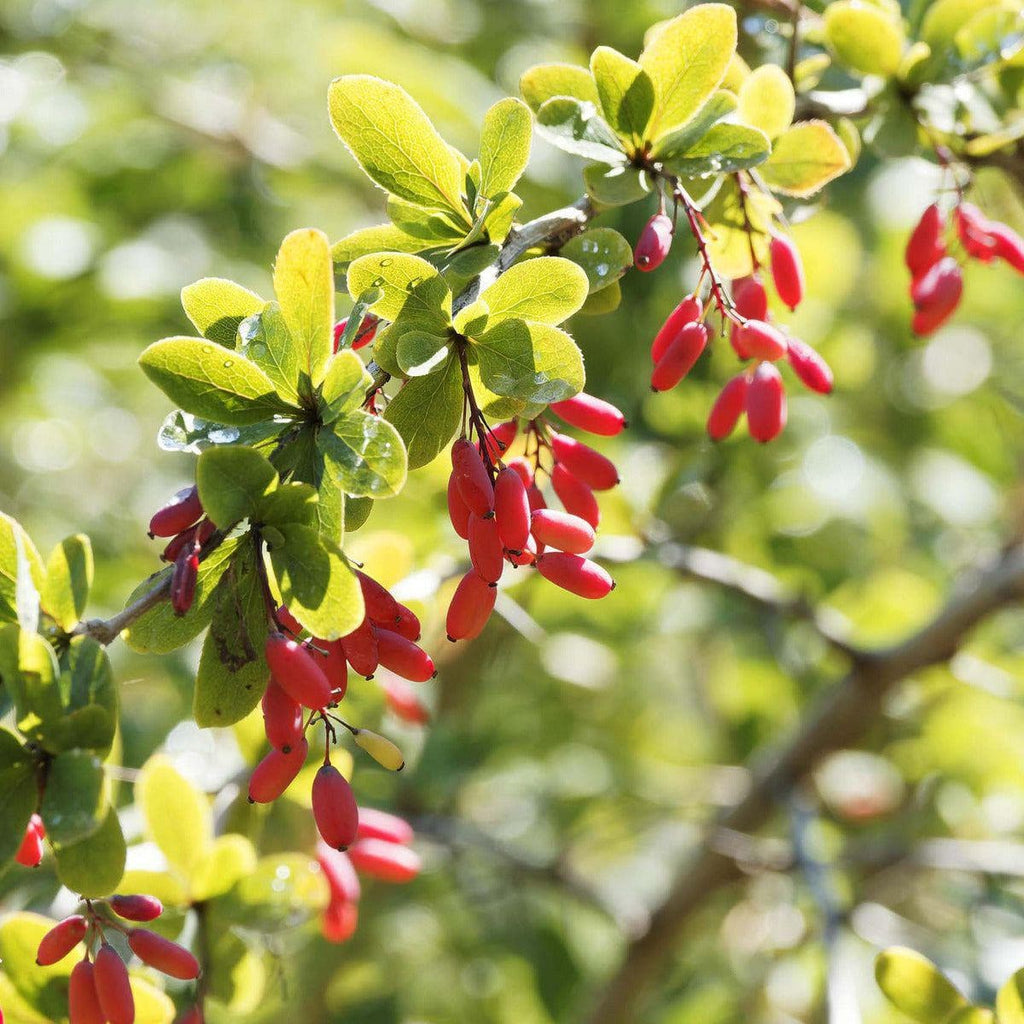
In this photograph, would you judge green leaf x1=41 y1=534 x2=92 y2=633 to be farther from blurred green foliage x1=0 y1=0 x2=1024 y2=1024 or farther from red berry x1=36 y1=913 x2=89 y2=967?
blurred green foliage x1=0 y1=0 x2=1024 y2=1024

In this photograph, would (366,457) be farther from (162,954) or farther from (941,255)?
(941,255)

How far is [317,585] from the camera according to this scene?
0.66 metres

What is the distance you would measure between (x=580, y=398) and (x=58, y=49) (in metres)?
2.27

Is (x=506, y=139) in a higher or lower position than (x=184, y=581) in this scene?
higher

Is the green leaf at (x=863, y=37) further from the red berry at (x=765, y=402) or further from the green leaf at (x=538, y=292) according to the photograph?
the green leaf at (x=538, y=292)

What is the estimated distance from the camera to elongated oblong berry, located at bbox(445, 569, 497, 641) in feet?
2.46

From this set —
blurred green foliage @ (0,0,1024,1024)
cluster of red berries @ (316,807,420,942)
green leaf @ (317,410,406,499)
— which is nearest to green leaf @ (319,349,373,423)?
green leaf @ (317,410,406,499)

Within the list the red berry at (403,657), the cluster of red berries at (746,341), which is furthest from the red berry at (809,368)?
the red berry at (403,657)

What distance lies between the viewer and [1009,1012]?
0.88m

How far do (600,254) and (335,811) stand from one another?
0.39 metres

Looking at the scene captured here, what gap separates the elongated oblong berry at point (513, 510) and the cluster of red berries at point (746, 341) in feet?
0.49

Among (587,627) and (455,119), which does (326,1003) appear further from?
(455,119)

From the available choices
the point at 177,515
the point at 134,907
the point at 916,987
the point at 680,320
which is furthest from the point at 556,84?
the point at 916,987

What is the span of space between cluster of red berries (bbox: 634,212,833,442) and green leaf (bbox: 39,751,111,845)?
0.42m
